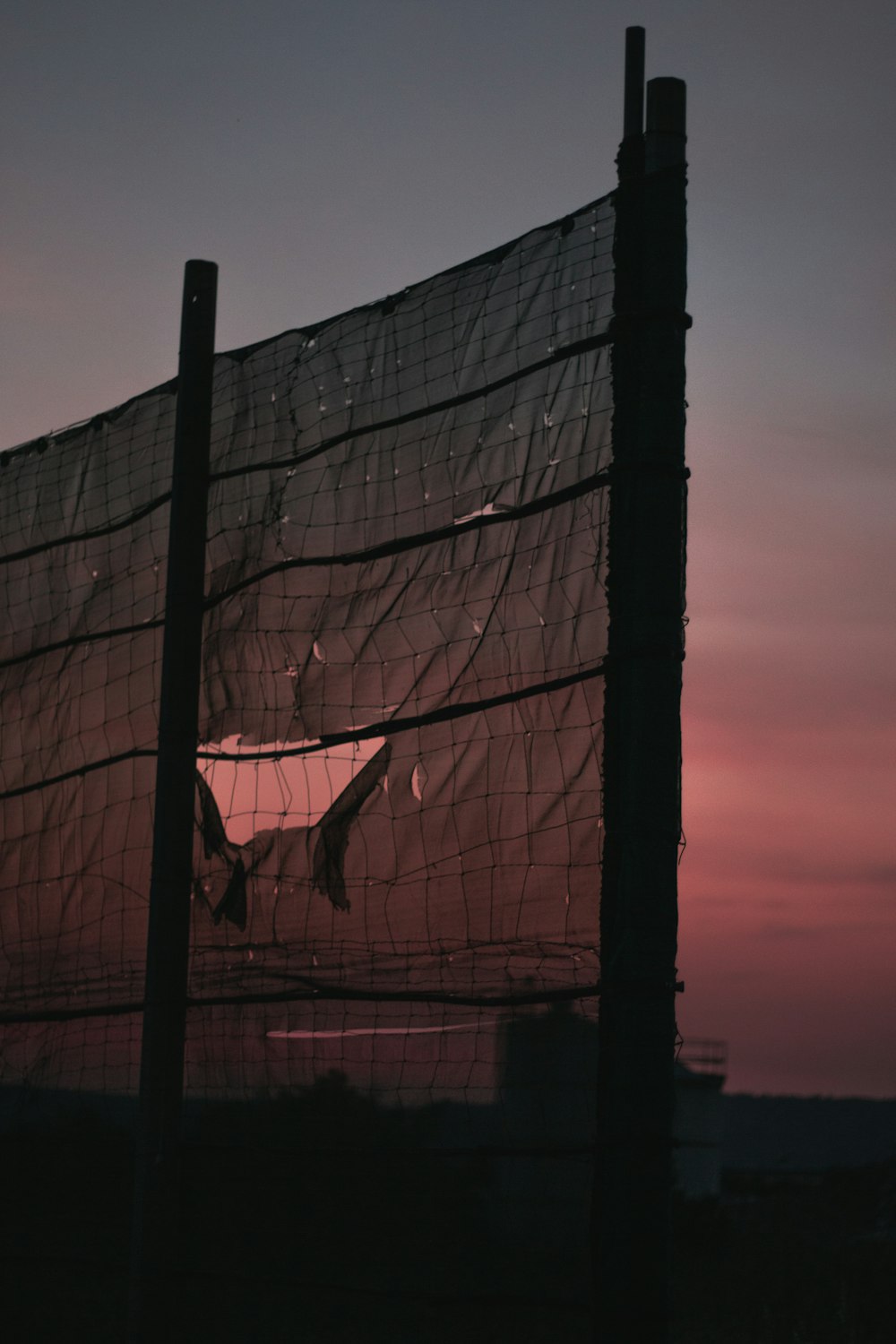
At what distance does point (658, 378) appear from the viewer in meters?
3.30

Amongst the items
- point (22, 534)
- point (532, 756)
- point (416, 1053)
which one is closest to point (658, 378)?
point (532, 756)

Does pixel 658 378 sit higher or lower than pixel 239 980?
higher

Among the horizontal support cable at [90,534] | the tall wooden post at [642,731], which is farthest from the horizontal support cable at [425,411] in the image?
the horizontal support cable at [90,534]

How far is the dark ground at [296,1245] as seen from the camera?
3.23 m

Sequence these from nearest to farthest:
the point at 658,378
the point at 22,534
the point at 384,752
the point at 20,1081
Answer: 1. the point at 658,378
2. the point at 384,752
3. the point at 20,1081
4. the point at 22,534

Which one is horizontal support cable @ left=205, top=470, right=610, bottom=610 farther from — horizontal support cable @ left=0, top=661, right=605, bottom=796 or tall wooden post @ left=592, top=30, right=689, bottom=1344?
horizontal support cable @ left=0, top=661, right=605, bottom=796

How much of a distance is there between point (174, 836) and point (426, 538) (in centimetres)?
109

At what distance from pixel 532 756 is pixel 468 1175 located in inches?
37.1

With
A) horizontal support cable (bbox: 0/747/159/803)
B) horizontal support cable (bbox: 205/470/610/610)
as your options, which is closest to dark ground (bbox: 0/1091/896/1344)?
horizontal support cable (bbox: 0/747/159/803)

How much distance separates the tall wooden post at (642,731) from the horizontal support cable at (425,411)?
145 millimetres

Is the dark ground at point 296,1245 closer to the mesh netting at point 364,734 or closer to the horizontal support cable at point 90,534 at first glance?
the mesh netting at point 364,734

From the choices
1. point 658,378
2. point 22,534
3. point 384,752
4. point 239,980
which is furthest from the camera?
point 22,534

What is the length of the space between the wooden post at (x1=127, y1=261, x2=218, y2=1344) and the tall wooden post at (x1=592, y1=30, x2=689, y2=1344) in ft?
4.47

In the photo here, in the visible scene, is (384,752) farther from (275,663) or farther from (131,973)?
(131,973)
